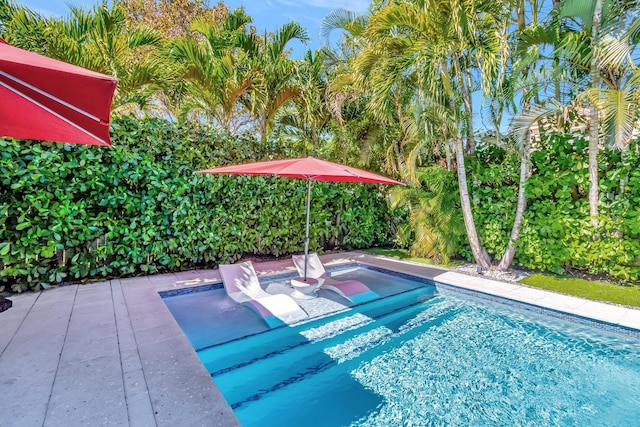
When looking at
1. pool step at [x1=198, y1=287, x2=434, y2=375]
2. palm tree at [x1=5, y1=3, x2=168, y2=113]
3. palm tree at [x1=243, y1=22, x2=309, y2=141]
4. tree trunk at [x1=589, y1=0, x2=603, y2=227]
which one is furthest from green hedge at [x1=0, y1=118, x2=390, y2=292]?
tree trunk at [x1=589, y1=0, x2=603, y2=227]

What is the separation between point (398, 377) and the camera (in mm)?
4238

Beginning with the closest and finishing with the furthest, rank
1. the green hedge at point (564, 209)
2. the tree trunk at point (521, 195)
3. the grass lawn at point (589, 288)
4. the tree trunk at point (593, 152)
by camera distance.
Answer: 1. the grass lawn at point (589, 288)
2. the green hedge at point (564, 209)
3. the tree trunk at point (593, 152)
4. the tree trunk at point (521, 195)

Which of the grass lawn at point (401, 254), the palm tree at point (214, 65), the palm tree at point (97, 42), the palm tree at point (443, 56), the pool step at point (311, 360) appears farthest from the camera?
the grass lawn at point (401, 254)

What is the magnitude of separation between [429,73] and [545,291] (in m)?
5.66

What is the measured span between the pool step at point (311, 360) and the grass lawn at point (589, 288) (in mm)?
3058

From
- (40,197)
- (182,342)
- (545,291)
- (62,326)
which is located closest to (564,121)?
(545,291)

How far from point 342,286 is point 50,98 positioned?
5.96m

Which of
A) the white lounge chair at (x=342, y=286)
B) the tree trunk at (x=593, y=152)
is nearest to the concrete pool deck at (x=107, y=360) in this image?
the tree trunk at (x=593, y=152)

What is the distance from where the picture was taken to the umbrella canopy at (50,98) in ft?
6.17

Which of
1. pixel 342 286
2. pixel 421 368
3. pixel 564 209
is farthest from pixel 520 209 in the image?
pixel 421 368

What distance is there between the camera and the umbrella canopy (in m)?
1.88

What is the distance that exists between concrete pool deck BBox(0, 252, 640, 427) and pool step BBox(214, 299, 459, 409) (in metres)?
0.64

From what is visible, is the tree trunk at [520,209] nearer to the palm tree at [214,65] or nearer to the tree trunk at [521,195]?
the tree trunk at [521,195]

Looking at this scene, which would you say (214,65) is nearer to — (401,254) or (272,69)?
(272,69)
